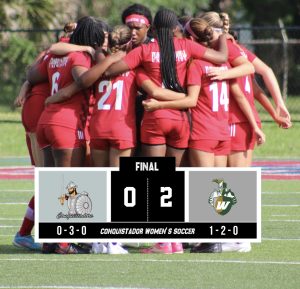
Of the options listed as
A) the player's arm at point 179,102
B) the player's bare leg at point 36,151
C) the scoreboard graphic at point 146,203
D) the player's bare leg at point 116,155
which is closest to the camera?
the scoreboard graphic at point 146,203

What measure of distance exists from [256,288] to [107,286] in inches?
41.8

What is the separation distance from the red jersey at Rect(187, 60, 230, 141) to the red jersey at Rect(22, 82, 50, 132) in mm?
1435

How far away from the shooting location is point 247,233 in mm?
10453

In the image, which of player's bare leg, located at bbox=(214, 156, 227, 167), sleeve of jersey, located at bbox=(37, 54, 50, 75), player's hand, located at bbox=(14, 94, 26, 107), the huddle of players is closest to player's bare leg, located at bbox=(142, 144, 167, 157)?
the huddle of players

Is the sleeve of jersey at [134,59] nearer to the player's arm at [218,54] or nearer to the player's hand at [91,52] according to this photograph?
the player's hand at [91,52]

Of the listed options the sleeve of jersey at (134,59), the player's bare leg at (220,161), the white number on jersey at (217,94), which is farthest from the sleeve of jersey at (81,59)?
the player's bare leg at (220,161)

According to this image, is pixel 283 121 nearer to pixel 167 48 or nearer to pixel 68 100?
pixel 167 48

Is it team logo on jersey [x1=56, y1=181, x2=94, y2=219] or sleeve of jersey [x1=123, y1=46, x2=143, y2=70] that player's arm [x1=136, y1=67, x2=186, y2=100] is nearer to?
sleeve of jersey [x1=123, y1=46, x2=143, y2=70]

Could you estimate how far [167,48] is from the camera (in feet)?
35.0

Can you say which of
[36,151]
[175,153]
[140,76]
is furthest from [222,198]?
[36,151]

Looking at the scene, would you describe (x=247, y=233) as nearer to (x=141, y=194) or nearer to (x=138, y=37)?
(x=141, y=194)

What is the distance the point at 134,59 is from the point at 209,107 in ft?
2.57

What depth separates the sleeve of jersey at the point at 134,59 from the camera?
10.6 meters

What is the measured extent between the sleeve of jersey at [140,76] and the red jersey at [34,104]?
3.49 feet
